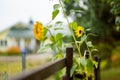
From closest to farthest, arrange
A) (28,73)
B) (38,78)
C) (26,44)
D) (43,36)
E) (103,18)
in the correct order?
(28,73) < (38,78) < (43,36) < (103,18) < (26,44)

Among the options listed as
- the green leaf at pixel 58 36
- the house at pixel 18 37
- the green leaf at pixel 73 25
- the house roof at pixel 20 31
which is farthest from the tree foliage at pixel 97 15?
the house at pixel 18 37

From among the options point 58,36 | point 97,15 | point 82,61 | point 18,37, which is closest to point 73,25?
point 58,36

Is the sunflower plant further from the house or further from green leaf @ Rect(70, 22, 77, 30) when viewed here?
the house

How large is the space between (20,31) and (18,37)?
617 mm

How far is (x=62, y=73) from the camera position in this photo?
2.18 m

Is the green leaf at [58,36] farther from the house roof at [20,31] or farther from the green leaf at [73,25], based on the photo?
the house roof at [20,31]

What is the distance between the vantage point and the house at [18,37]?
29219 mm

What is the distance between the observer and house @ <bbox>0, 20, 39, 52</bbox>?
95.9ft

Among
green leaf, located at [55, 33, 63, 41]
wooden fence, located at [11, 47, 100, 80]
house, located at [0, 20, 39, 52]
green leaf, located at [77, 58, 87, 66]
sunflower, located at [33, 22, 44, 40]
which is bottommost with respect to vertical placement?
house, located at [0, 20, 39, 52]

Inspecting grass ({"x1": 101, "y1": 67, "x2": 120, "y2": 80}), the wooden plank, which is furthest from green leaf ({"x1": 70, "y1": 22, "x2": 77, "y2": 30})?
grass ({"x1": 101, "y1": 67, "x2": 120, "y2": 80})

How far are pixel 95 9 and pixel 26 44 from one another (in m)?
19.5

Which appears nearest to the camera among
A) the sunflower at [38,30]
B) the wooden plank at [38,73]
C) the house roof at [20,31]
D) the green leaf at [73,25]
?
the wooden plank at [38,73]

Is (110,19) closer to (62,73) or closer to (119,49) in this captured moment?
(119,49)

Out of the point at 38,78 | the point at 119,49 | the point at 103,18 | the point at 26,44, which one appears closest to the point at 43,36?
the point at 38,78
